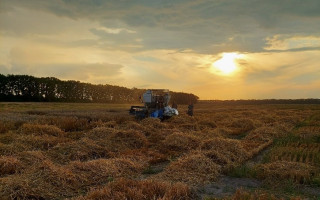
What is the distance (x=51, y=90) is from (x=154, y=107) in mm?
40344

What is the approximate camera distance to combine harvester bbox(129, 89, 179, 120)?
82.2ft

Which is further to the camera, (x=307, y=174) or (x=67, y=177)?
(x=307, y=174)

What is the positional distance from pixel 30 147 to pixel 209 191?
8.12 metres

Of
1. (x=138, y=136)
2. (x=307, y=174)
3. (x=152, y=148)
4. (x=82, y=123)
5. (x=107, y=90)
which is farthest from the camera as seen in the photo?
(x=107, y=90)

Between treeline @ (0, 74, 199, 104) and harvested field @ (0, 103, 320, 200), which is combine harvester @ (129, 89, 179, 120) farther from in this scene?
treeline @ (0, 74, 199, 104)

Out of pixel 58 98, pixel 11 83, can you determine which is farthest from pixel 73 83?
pixel 11 83

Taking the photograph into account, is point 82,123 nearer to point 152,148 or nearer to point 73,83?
point 152,148

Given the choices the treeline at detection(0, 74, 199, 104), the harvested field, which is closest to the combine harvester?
the harvested field

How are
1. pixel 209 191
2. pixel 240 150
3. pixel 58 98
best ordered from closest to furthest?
pixel 209 191 < pixel 240 150 < pixel 58 98

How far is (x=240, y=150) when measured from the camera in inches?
482

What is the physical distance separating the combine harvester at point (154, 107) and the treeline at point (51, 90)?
2538 cm

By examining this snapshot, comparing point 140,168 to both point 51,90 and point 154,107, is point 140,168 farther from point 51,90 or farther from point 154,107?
point 51,90

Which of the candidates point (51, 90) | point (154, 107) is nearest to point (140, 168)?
point (154, 107)

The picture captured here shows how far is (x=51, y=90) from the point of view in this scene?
61.2 metres
